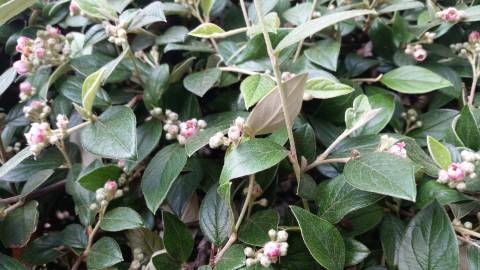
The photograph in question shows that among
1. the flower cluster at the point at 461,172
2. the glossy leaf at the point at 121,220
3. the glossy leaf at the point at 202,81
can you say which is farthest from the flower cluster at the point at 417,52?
the glossy leaf at the point at 121,220

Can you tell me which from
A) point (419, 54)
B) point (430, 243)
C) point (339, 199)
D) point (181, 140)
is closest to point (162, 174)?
point (181, 140)

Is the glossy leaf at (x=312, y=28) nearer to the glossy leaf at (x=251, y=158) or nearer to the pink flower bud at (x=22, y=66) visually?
the glossy leaf at (x=251, y=158)

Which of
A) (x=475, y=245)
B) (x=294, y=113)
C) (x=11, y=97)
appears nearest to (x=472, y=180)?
(x=475, y=245)

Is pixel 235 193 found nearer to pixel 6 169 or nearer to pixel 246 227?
pixel 246 227

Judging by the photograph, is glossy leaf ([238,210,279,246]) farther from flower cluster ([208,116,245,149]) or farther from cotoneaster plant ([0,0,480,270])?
flower cluster ([208,116,245,149])

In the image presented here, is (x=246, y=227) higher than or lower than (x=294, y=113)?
lower

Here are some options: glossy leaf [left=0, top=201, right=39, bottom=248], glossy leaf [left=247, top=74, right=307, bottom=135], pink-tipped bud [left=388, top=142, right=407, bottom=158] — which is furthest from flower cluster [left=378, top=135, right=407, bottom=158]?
glossy leaf [left=0, top=201, right=39, bottom=248]
